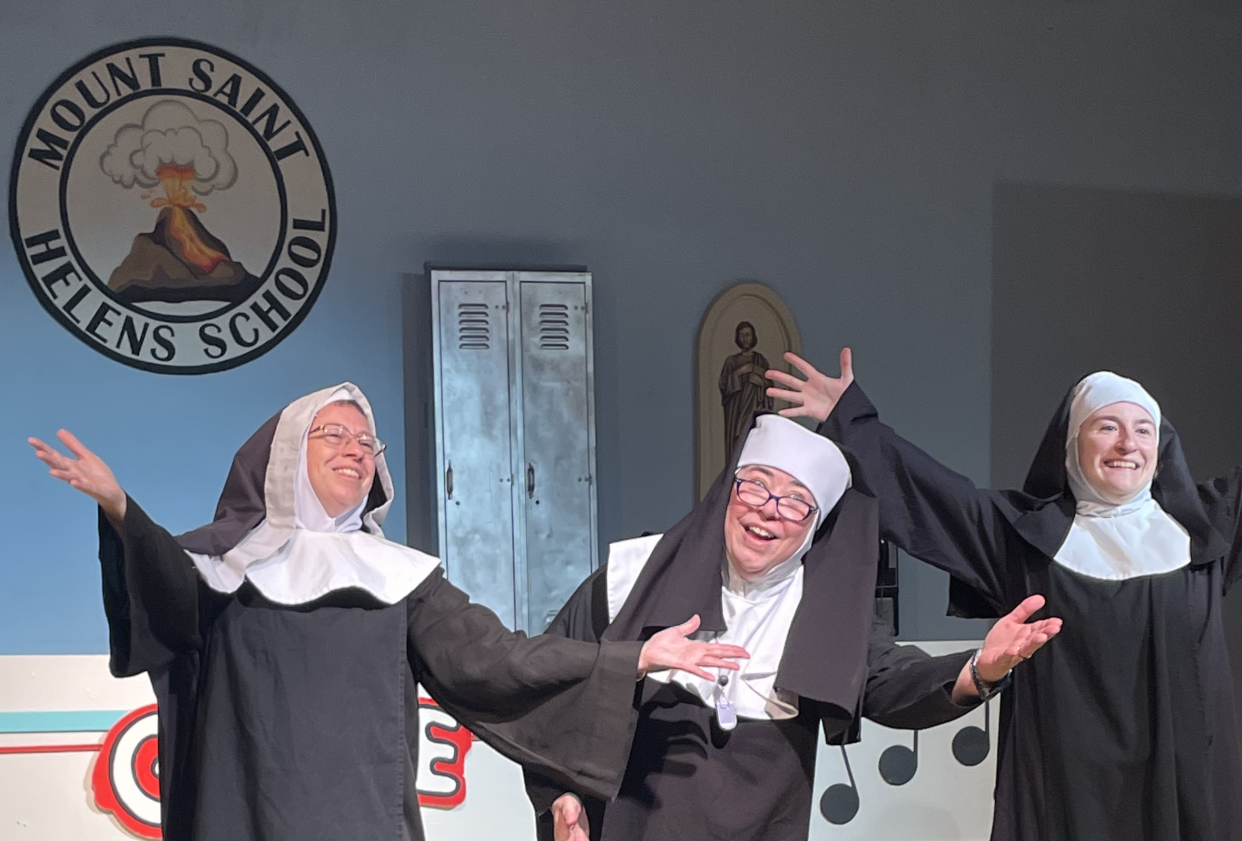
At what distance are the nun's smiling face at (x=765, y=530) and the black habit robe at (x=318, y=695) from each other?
0.28 m

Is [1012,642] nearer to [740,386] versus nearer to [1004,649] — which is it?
[1004,649]

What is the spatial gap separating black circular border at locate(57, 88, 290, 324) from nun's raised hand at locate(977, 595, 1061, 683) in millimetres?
3458

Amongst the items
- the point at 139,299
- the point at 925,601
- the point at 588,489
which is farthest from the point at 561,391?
the point at 925,601

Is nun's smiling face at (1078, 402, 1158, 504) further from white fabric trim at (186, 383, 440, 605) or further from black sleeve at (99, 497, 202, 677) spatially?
black sleeve at (99, 497, 202, 677)

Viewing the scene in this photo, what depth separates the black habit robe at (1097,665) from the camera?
2777 millimetres

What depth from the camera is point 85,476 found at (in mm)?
2057

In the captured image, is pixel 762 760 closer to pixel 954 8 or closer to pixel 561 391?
pixel 561 391

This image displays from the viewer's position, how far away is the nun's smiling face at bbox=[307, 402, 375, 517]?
238 centimetres

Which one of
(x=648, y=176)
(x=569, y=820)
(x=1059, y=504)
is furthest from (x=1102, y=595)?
(x=648, y=176)

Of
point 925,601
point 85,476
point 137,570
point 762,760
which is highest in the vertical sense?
point 85,476

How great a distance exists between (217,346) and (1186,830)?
146 inches

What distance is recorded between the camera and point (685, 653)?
221 cm

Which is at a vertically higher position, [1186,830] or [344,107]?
[344,107]

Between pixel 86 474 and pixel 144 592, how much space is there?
0.23 meters
